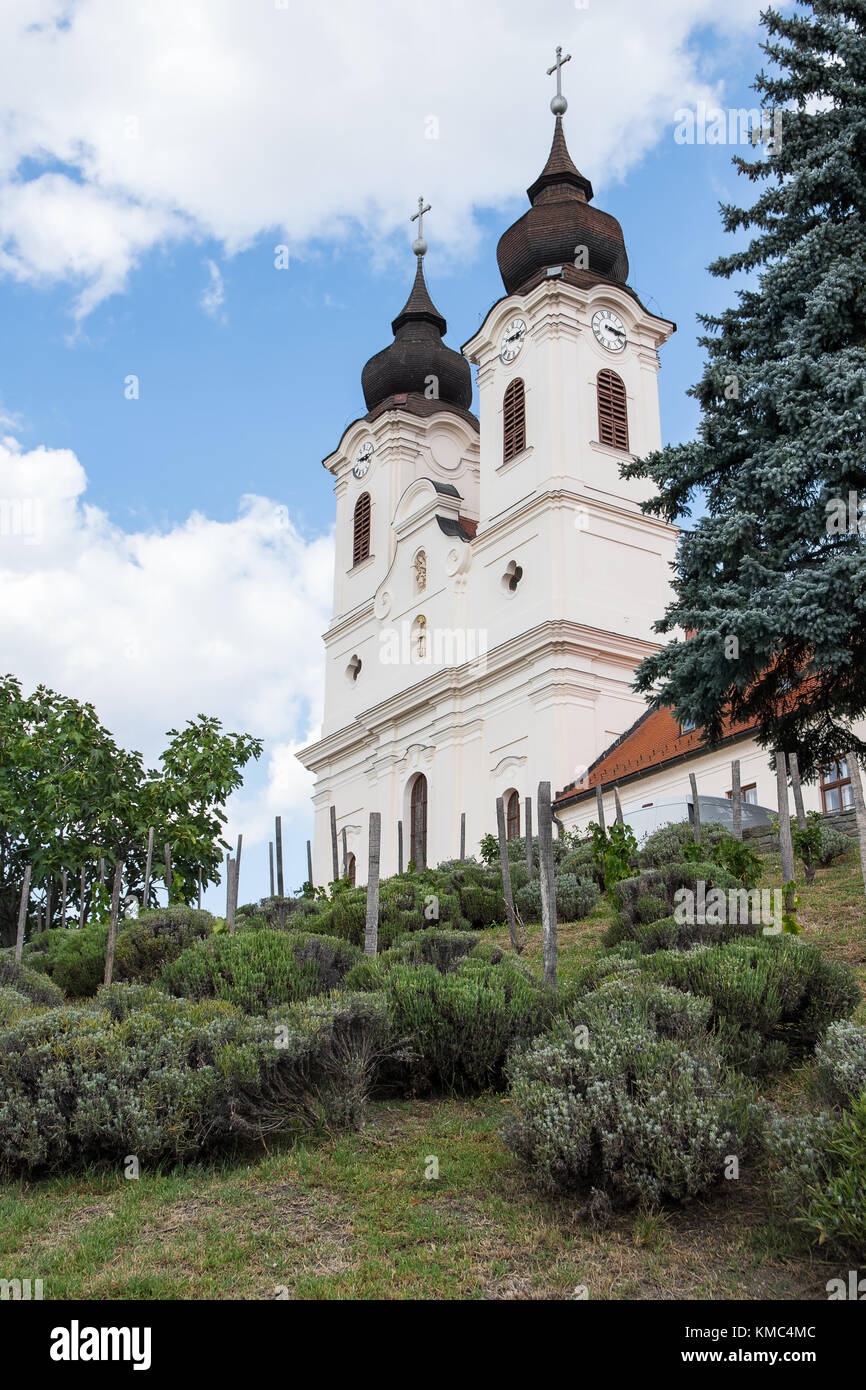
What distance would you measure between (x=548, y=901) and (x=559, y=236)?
32685 mm

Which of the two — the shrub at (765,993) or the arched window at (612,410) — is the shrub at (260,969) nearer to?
the shrub at (765,993)

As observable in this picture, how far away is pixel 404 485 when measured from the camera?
44594 millimetres

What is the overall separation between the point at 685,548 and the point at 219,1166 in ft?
22.7

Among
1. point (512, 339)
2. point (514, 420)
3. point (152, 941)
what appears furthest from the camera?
point (512, 339)

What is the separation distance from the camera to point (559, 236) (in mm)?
39969

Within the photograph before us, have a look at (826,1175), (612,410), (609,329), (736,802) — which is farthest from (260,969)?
(609,329)

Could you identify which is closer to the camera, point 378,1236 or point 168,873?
point 378,1236

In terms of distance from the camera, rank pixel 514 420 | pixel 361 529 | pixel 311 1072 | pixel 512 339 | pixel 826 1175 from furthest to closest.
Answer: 1. pixel 361 529
2. pixel 512 339
3. pixel 514 420
4. pixel 311 1072
5. pixel 826 1175

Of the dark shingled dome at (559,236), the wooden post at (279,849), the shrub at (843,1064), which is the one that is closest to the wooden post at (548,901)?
the shrub at (843,1064)

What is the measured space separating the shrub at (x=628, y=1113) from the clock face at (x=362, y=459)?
40.2 meters

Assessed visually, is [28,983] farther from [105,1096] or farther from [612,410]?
[612,410]

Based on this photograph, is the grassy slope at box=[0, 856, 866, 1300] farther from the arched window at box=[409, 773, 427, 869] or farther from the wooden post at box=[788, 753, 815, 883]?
the arched window at box=[409, 773, 427, 869]
